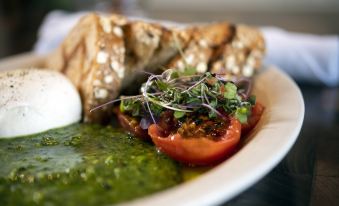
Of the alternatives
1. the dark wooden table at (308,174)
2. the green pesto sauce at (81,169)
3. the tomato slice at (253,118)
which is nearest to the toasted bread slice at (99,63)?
the green pesto sauce at (81,169)

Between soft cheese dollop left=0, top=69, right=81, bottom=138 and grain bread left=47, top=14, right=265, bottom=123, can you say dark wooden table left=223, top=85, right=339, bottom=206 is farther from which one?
soft cheese dollop left=0, top=69, right=81, bottom=138

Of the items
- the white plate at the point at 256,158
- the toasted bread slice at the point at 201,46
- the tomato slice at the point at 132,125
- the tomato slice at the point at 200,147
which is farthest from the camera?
the toasted bread slice at the point at 201,46

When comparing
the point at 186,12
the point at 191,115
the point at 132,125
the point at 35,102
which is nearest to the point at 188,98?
the point at 191,115

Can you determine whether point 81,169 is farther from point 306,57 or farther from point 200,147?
point 306,57

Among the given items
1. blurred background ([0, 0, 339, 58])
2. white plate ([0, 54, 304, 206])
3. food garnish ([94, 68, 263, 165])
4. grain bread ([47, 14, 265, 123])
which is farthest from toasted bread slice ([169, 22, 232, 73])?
blurred background ([0, 0, 339, 58])

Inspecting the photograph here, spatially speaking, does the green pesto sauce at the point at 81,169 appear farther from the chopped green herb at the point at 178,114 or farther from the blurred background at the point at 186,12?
the blurred background at the point at 186,12
